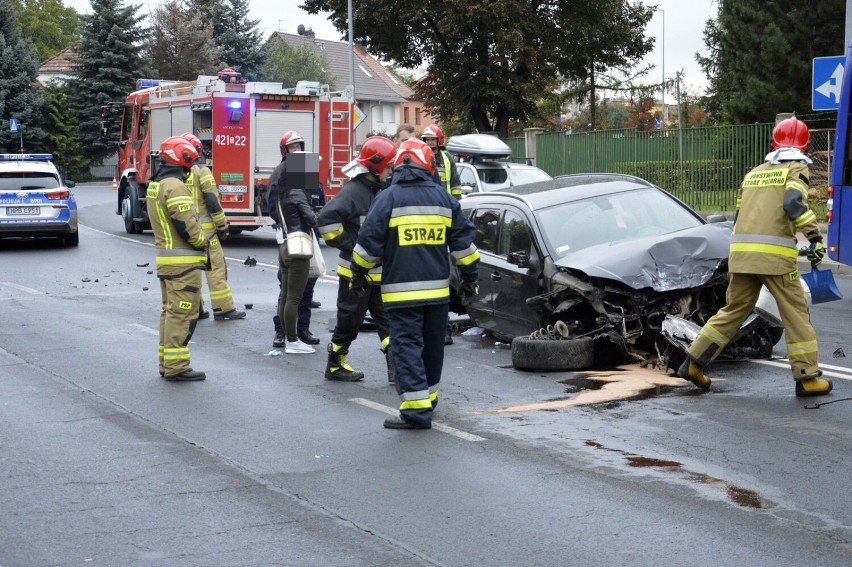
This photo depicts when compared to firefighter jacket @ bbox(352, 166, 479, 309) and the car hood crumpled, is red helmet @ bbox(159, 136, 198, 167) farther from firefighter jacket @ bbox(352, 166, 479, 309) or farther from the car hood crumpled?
the car hood crumpled

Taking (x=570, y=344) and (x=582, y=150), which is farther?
(x=582, y=150)

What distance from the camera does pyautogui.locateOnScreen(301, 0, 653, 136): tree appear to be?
129 ft

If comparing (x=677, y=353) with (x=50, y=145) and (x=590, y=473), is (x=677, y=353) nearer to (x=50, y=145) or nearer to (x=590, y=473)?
(x=590, y=473)

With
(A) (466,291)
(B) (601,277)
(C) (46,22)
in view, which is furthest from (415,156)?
(C) (46,22)

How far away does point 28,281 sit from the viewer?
17312 millimetres

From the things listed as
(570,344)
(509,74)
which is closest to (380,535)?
(570,344)

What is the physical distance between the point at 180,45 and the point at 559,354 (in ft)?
205

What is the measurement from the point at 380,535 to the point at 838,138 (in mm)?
10600

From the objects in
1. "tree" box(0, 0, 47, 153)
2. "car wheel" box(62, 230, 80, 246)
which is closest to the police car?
"car wheel" box(62, 230, 80, 246)

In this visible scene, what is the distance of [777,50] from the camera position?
32.9 metres

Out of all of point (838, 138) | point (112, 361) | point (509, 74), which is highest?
point (509, 74)

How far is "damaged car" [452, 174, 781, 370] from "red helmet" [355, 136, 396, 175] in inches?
65.4

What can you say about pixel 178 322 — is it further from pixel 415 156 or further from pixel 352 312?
pixel 415 156

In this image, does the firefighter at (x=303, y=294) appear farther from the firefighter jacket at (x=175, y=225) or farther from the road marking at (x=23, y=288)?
the road marking at (x=23, y=288)
